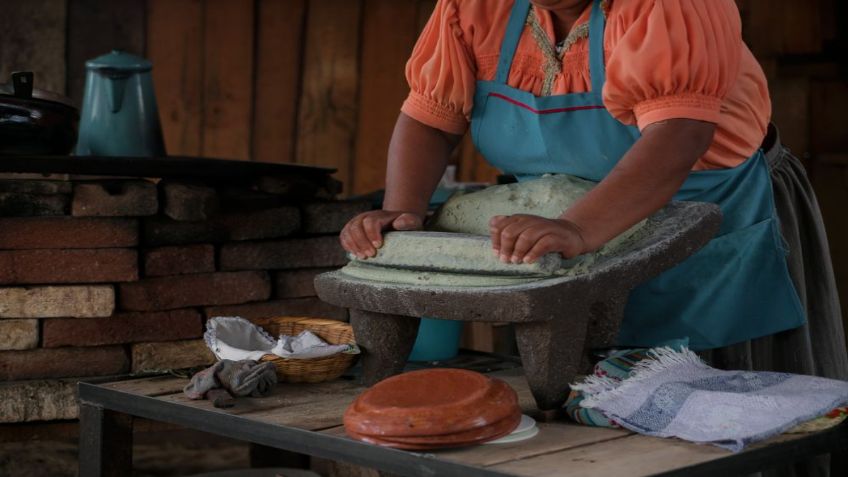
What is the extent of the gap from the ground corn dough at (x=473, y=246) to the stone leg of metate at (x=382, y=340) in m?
0.09

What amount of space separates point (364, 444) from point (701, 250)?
Result: 899mm

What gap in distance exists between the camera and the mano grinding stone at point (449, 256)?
189cm

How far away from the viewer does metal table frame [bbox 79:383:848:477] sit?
5.31ft

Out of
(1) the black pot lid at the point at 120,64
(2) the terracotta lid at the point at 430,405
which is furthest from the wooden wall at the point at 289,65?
(2) the terracotta lid at the point at 430,405

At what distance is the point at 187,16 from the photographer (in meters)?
4.95

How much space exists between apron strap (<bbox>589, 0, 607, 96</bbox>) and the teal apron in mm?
50

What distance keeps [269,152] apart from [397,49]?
0.70 meters

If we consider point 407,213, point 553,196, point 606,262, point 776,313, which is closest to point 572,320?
point 606,262

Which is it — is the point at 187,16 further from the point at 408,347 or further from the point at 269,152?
the point at 408,347

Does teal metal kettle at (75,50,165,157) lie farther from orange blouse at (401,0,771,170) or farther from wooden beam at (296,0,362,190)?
wooden beam at (296,0,362,190)

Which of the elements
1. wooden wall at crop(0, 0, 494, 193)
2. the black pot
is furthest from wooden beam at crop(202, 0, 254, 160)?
the black pot

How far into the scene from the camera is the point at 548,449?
1.70 m

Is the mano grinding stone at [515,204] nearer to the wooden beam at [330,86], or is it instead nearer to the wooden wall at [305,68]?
the wooden wall at [305,68]

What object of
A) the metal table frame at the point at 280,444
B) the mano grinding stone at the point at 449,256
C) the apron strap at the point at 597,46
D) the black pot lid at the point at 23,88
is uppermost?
the apron strap at the point at 597,46
